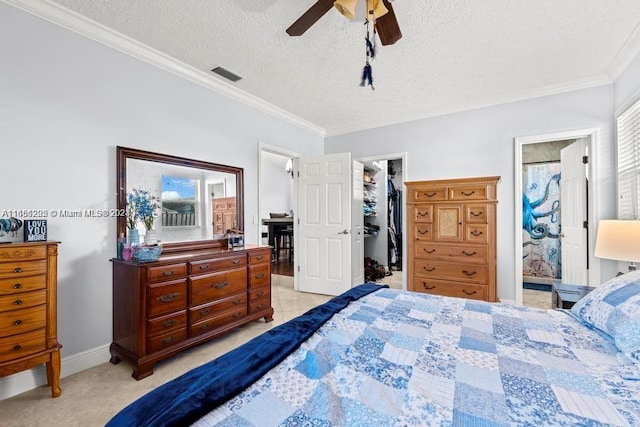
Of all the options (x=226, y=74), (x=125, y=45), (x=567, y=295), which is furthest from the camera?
(x=226, y=74)

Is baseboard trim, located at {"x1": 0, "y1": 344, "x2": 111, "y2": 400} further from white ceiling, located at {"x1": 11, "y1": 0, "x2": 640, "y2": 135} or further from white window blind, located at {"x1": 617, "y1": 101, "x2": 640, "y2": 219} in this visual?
white window blind, located at {"x1": 617, "y1": 101, "x2": 640, "y2": 219}

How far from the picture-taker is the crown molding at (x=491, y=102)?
298cm

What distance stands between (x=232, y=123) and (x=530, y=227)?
4965 millimetres

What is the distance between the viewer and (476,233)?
3.18 meters

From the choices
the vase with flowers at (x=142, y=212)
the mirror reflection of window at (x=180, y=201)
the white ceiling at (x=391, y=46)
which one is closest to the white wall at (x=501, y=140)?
the white ceiling at (x=391, y=46)

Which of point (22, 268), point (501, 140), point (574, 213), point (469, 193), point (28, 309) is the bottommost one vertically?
point (28, 309)

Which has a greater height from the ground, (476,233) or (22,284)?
(476,233)

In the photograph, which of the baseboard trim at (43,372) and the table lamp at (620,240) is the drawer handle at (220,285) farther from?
the table lamp at (620,240)

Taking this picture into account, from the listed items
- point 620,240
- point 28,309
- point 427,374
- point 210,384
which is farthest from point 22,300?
point 620,240

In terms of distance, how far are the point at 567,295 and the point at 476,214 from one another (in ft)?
3.95

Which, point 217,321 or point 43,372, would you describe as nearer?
point 43,372

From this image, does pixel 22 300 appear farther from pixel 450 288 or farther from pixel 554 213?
pixel 554 213

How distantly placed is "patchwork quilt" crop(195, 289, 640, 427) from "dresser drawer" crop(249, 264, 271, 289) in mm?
1618

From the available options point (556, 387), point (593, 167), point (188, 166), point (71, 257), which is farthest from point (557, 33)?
point (71, 257)
